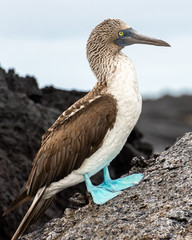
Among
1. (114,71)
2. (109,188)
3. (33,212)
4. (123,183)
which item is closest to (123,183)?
(123,183)

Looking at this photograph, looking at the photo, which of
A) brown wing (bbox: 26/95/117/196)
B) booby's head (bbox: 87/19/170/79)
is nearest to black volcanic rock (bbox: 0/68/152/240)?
brown wing (bbox: 26/95/117/196)

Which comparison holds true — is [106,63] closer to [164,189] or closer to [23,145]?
[164,189]

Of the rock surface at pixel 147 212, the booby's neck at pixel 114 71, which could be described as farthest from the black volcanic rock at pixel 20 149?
the booby's neck at pixel 114 71

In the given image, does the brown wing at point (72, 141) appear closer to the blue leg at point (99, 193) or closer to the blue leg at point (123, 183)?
the blue leg at point (99, 193)

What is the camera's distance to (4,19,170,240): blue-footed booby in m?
6.55

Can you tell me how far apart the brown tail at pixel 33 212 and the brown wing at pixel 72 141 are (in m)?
0.10

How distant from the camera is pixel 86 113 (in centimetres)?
662

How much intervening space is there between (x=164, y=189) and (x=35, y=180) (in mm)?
1787

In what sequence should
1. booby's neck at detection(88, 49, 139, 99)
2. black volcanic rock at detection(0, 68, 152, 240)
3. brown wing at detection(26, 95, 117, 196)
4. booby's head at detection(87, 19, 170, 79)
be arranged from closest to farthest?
brown wing at detection(26, 95, 117, 196), booby's neck at detection(88, 49, 139, 99), booby's head at detection(87, 19, 170, 79), black volcanic rock at detection(0, 68, 152, 240)

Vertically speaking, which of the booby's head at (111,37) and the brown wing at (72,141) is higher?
the booby's head at (111,37)

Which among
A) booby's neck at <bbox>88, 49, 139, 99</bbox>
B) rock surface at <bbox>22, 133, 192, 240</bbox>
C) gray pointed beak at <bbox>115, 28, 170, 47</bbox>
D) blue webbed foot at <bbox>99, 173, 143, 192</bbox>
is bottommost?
rock surface at <bbox>22, 133, 192, 240</bbox>

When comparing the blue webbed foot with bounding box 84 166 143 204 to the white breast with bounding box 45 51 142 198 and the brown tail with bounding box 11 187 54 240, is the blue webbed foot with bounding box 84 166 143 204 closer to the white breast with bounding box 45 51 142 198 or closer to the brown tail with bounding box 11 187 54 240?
the white breast with bounding box 45 51 142 198

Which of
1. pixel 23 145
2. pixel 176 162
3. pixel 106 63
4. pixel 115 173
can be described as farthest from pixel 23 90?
pixel 176 162

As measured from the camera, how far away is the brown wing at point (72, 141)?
652 centimetres
